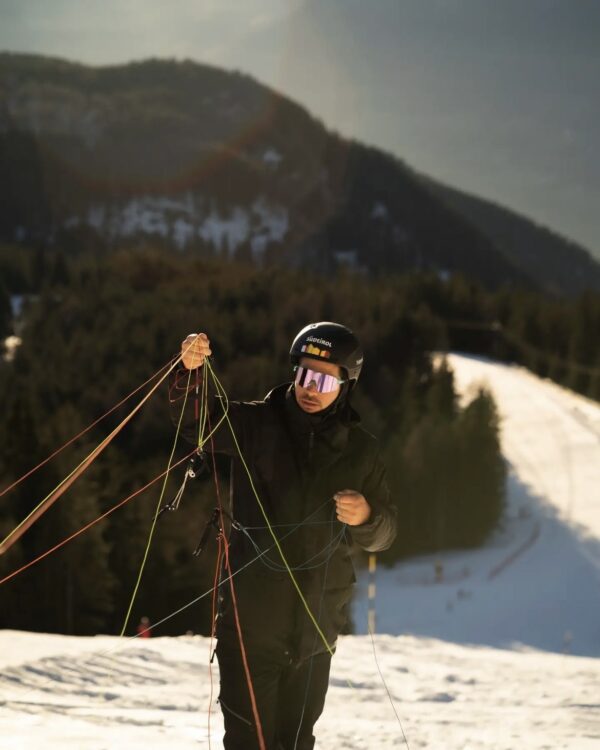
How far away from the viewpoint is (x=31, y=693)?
23.2 feet

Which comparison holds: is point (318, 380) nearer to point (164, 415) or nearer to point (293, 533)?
point (293, 533)

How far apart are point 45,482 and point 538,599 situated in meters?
20.6

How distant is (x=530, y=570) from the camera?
40844 mm

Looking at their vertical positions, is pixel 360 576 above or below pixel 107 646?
below

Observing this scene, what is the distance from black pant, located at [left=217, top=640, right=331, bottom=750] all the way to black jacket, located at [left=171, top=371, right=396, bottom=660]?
0.08m

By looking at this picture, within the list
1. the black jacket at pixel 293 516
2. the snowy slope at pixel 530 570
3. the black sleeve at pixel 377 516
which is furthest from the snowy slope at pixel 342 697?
the snowy slope at pixel 530 570

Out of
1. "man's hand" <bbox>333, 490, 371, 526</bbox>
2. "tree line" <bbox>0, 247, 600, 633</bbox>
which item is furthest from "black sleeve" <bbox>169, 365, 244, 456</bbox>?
"tree line" <bbox>0, 247, 600, 633</bbox>

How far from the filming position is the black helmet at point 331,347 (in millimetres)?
3869

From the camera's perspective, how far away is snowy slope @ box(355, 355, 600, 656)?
105ft

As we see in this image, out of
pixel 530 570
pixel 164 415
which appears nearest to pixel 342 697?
pixel 530 570

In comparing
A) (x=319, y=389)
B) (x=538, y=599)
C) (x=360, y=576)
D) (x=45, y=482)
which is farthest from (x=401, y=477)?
(x=319, y=389)

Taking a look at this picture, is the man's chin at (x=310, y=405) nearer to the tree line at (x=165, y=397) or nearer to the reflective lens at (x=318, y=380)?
the reflective lens at (x=318, y=380)

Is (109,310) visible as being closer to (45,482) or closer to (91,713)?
(45,482)

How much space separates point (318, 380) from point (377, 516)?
0.64 metres
